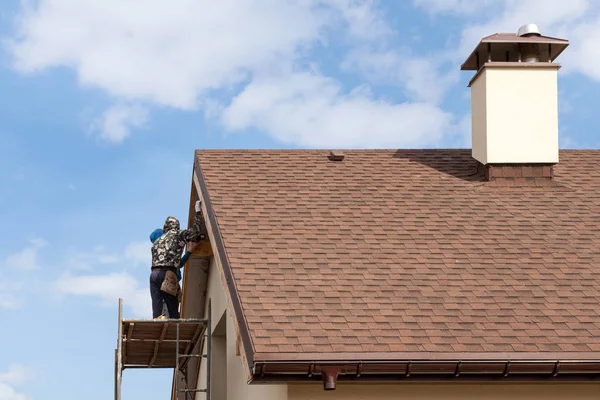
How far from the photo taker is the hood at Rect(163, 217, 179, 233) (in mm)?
13867

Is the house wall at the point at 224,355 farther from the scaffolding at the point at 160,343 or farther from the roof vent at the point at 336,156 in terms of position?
the roof vent at the point at 336,156

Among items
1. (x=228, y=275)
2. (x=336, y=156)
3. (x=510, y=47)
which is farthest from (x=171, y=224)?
(x=510, y=47)

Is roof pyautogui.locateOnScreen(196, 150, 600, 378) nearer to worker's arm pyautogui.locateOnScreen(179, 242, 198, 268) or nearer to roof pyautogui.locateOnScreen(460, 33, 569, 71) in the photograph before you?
worker's arm pyautogui.locateOnScreen(179, 242, 198, 268)

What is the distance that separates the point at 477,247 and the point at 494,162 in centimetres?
253

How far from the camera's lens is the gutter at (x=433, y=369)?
9.00 metres

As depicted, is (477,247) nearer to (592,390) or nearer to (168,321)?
(592,390)

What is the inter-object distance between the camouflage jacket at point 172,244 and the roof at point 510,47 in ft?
15.0

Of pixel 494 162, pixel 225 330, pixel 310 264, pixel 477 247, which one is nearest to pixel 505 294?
pixel 477 247

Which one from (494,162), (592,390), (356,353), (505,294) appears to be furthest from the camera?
(494,162)

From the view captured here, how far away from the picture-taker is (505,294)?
10461 millimetres

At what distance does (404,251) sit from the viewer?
37.4ft

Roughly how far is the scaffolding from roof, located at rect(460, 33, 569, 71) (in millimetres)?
5126

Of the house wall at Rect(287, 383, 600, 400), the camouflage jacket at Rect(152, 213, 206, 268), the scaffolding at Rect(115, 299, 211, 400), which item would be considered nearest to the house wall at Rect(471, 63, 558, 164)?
the camouflage jacket at Rect(152, 213, 206, 268)

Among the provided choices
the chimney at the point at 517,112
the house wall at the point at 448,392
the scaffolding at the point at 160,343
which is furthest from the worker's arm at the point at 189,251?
the house wall at the point at 448,392
